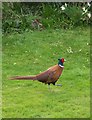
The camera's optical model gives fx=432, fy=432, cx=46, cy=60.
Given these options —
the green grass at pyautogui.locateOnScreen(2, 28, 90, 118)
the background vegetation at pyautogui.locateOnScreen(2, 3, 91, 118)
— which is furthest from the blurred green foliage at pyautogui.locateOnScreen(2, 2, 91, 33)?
the green grass at pyautogui.locateOnScreen(2, 28, 90, 118)

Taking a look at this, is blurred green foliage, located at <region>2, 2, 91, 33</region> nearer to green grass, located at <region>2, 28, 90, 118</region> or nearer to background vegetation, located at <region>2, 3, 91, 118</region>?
background vegetation, located at <region>2, 3, 91, 118</region>

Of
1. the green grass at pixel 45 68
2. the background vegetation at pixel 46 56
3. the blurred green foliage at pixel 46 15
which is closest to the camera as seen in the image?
the green grass at pixel 45 68

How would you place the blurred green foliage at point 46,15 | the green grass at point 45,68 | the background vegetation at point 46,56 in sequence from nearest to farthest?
the green grass at point 45,68 → the background vegetation at point 46,56 → the blurred green foliage at point 46,15

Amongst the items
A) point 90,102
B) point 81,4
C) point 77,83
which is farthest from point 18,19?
point 90,102

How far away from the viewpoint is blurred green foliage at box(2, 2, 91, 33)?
39.1 feet

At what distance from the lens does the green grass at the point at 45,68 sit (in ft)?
21.1

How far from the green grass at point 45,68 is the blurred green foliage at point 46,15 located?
1.39ft

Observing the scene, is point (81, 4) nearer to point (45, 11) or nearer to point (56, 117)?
point (45, 11)

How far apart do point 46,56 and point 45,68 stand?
101cm

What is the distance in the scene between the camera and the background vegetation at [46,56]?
6.54m

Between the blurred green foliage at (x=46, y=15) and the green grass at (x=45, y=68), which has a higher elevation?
the blurred green foliage at (x=46, y=15)

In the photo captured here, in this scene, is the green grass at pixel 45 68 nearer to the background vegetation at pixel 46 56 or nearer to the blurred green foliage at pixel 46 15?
the background vegetation at pixel 46 56

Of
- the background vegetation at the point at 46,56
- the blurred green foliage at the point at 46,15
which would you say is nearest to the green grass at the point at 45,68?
the background vegetation at the point at 46,56

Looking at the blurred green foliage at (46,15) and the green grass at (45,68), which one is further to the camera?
the blurred green foliage at (46,15)
